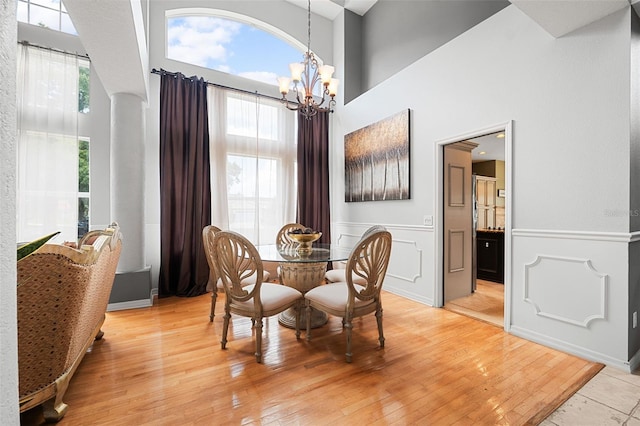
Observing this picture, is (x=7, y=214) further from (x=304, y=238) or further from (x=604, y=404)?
(x=604, y=404)

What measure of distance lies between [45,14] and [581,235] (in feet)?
20.2

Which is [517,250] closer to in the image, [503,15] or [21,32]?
[503,15]

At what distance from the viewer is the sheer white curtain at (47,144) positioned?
3197 millimetres

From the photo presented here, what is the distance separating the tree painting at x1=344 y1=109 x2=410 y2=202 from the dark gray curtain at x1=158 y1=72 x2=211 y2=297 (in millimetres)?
2265

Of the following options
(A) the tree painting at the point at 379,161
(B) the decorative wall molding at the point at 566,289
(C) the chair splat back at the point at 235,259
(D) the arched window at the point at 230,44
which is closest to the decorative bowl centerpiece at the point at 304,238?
(C) the chair splat back at the point at 235,259

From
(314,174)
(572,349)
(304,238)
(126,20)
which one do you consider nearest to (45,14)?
(126,20)

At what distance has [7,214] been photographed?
1.69ft

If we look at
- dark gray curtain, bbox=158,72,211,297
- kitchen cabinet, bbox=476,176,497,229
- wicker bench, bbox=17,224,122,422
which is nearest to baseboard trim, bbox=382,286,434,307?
dark gray curtain, bbox=158,72,211,297

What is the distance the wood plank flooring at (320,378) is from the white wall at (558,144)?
0.36m

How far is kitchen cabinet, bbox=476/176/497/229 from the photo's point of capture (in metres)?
6.54

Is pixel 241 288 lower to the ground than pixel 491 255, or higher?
higher

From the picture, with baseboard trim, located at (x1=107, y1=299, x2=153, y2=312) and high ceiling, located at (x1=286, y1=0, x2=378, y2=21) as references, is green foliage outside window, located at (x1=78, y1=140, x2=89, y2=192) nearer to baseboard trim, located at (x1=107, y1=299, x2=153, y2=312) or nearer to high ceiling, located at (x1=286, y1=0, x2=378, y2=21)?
baseboard trim, located at (x1=107, y1=299, x2=153, y2=312)

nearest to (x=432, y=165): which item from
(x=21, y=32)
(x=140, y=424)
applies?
(x=140, y=424)

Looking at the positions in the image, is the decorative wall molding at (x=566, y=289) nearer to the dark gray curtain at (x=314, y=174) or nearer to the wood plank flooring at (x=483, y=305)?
the wood plank flooring at (x=483, y=305)
